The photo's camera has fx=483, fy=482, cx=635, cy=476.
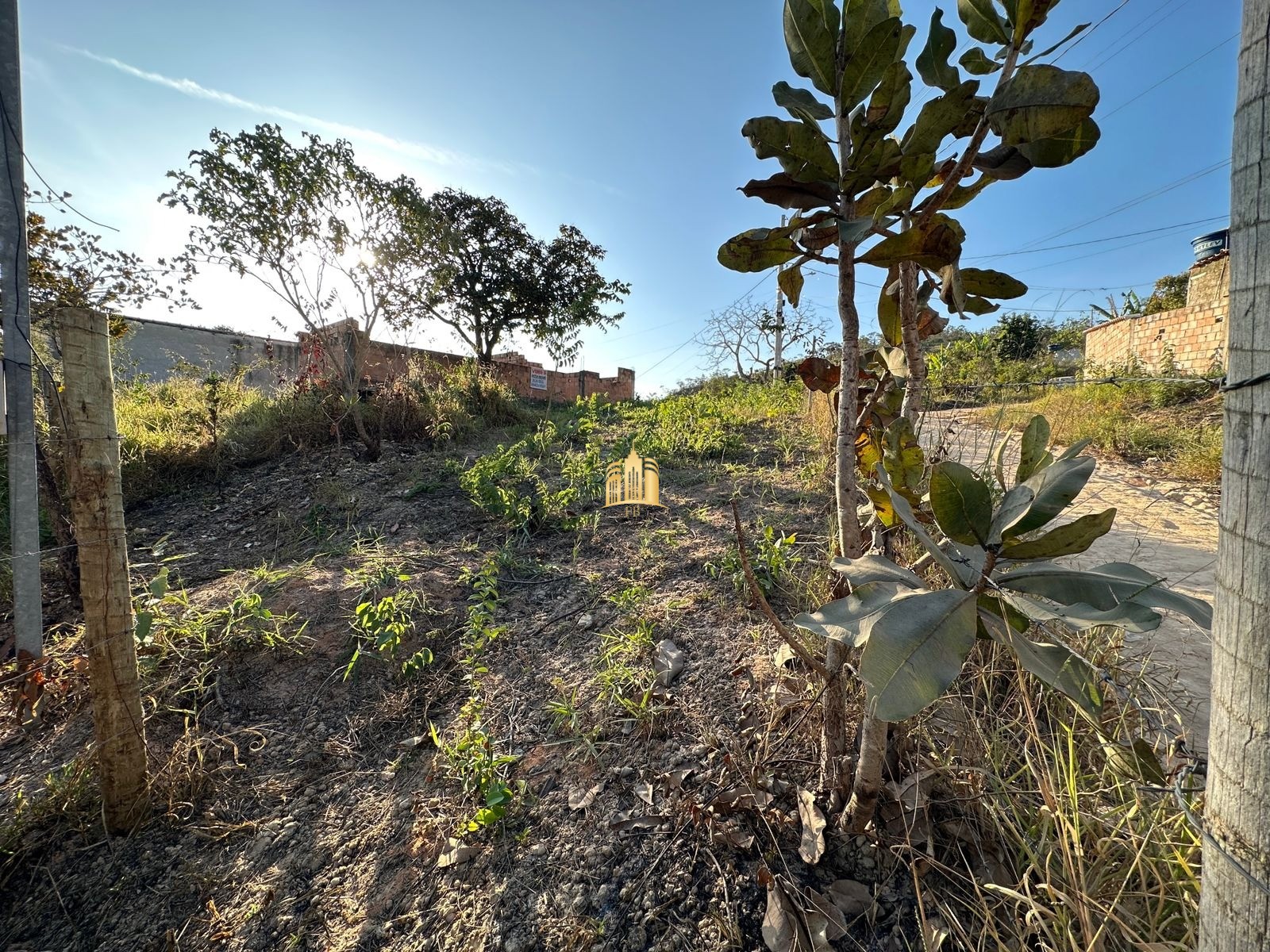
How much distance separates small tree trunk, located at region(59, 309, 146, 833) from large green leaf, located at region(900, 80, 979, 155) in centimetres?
200

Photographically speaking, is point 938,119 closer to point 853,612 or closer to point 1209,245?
point 853,612

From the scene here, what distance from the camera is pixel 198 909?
4.10 feet

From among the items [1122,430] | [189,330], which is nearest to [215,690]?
[1122,430]

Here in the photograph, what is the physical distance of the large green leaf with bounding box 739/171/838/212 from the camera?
880mm

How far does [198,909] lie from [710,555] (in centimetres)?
205

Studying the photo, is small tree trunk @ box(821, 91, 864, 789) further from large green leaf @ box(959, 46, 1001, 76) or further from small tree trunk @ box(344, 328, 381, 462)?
small tree trunk @ box(344, 328, 381, 462)

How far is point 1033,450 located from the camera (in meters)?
0.86

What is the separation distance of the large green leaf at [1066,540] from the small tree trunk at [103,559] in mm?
2045

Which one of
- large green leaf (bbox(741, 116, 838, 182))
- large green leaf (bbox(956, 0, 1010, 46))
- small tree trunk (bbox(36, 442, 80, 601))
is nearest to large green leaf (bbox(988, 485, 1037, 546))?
large green leaf (bbox(741, 116, 838, 182))

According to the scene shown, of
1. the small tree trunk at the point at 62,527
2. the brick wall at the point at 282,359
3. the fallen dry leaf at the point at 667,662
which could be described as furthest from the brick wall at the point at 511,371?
the fallen dry leaf at the point at 667,662

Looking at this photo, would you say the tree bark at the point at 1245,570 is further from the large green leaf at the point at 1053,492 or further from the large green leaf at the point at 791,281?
the large green leaf at the point at 791,281

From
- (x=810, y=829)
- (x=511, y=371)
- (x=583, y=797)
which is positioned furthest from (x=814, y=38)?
(x=511, y=371)

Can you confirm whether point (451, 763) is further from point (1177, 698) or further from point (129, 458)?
point (129, 458)

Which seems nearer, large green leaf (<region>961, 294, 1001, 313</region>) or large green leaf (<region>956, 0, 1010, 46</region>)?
large green leaf (<region>956, 0, 1010, 46</region>)
